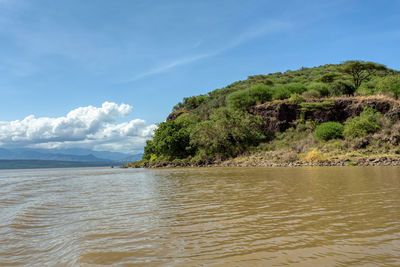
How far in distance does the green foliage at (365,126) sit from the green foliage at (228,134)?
12521mm

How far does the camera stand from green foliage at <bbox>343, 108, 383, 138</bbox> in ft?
101

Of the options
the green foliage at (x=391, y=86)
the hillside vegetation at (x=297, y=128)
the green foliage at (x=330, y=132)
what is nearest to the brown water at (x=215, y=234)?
the hillside vegetation at (x=297, y=128)

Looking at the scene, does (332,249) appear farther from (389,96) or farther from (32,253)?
(389,96)

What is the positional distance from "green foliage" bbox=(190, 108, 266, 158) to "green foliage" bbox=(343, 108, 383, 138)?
1252cm

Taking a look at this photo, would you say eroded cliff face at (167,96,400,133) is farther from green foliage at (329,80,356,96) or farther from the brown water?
the brown water

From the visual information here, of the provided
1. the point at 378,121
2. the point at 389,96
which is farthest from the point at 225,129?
the point at 389,96

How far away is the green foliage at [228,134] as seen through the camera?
132 ft

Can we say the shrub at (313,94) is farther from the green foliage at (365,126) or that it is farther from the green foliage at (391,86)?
the green foliage at (365,126)

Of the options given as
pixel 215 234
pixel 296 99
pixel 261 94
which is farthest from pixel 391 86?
pixel 215 234

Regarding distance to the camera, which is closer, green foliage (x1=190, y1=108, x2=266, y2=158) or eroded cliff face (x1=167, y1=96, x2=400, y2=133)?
eroded cliff face (x1=167, y1=96, x2=400, y2=133)

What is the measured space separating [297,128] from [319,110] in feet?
13.7

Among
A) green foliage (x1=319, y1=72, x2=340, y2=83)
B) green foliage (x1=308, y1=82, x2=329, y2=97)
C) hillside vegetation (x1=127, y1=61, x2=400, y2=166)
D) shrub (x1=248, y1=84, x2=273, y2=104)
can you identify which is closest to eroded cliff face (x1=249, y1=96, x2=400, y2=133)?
hillside vegetation (x1=127, y1=61, x2=400, y2=166)

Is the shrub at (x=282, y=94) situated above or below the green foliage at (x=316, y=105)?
above

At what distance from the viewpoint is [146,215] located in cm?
609
